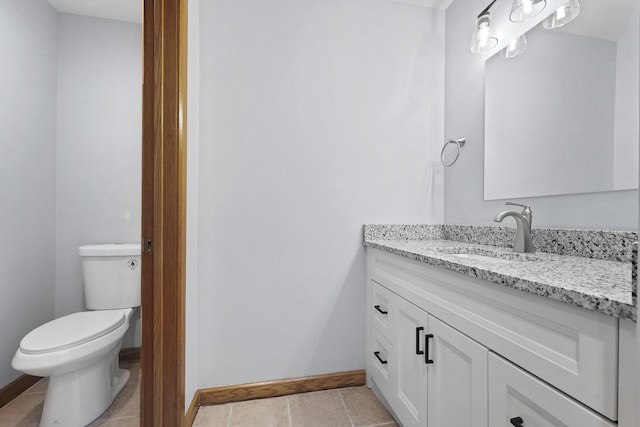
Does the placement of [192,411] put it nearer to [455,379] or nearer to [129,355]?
[129,355]

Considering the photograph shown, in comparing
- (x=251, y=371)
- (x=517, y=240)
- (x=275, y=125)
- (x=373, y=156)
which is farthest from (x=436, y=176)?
(x=251, y=371)

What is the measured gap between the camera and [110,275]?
1.39 m

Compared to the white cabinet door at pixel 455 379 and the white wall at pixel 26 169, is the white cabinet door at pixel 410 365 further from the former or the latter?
the white wall at pixel 26 169

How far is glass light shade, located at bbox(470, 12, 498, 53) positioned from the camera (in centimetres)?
143

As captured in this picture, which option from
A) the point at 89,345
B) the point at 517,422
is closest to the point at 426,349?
the point at 517,422

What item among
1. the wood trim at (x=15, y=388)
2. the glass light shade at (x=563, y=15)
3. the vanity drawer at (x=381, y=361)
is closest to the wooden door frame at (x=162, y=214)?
the wood trim at (x=15, y=388)

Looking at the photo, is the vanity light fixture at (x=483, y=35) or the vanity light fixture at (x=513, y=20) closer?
the vanity light fixture at (x=513, y=20)

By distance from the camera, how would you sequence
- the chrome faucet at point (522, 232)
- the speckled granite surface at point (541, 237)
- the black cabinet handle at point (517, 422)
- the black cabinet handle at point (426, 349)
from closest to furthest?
1. the black cabinet handle at point (517, 422)
2. the speckled granite surface at point (541, 237)
3. the black cabinet handle at point (426, 349)
4. the chrome faucet at point (522, 232)

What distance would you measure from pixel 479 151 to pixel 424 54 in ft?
2.34

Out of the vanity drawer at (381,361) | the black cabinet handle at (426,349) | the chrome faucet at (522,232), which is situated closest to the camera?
the black cabinet handle at (426,349)

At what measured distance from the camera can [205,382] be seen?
1.49 metres

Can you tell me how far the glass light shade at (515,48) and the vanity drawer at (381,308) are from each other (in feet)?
4.23

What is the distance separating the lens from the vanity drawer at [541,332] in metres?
0.51

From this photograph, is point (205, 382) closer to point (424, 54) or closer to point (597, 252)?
point (597, 252)
